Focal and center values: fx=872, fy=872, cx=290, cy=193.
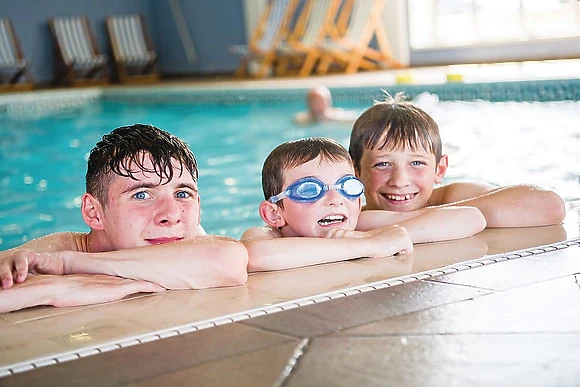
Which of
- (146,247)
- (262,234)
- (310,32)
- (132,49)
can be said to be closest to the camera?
(146,247)

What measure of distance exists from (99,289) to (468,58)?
11765 millimetres

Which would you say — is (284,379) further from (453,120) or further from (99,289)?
(453,120)

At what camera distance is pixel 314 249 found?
2.68m

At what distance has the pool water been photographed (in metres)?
5.94

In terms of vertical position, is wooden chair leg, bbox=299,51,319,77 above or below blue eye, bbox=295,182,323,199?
below

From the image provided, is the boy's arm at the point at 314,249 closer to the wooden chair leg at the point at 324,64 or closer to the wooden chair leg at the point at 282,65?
the wooden chair leg at the point at 324,64

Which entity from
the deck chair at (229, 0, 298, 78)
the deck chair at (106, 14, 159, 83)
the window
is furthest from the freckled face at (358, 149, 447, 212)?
the deck chair at (106, 14, 159, 83)

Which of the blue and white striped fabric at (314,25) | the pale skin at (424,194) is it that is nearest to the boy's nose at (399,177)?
the pale skin at (424,194)

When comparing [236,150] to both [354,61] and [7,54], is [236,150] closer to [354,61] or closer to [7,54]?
[354,61]

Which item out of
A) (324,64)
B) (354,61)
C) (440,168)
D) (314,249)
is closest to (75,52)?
(324,64)

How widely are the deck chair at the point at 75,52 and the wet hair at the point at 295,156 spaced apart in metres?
13.1

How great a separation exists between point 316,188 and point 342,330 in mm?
853

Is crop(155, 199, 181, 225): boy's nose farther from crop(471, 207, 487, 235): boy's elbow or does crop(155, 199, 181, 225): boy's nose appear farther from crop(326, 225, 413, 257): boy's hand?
crop(471, 207, 487, 235): boy's elbow

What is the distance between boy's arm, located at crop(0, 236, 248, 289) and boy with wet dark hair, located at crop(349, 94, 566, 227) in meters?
0.88
